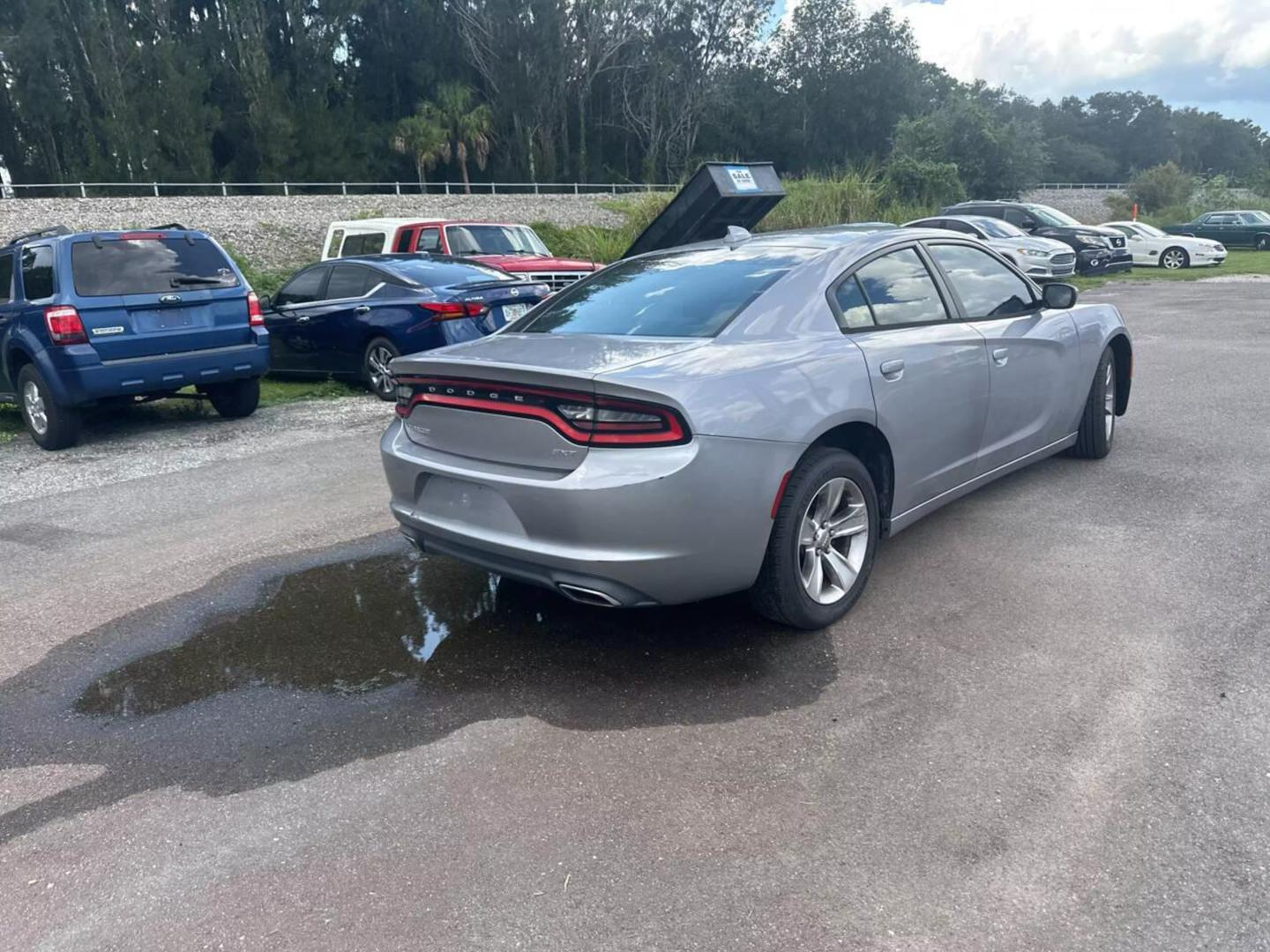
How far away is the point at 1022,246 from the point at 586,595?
17.4 m

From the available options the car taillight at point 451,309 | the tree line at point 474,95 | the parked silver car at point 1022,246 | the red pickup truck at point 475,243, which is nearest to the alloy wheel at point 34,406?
the car taillight at point 451,309

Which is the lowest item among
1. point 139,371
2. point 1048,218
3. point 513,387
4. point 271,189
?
point 139,371

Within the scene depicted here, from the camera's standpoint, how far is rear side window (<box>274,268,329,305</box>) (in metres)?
10.8

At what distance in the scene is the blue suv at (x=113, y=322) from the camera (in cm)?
770

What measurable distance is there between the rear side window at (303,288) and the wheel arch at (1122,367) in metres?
8.09

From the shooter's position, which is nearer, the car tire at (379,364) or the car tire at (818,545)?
the car tire at (818,545)

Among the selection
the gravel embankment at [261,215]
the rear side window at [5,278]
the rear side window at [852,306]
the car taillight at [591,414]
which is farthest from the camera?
the gravel embankment at [261,215]

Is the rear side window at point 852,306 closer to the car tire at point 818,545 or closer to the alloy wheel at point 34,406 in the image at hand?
the car tire at point 818,545

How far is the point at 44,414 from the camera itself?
26.3 ft

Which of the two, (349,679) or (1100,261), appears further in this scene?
(1100,261)

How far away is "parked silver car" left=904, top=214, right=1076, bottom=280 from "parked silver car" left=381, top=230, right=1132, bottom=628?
14.1 m

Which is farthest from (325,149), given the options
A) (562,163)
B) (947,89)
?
(947,89)

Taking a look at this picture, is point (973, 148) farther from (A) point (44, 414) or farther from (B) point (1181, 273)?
(A) point (44, 414)

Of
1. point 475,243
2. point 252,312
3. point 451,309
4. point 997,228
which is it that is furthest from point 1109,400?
point 997,228
